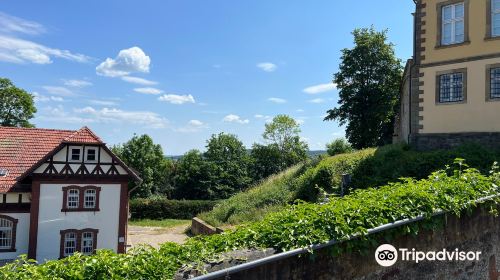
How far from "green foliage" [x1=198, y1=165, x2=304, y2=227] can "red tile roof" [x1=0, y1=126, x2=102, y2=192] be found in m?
8.36

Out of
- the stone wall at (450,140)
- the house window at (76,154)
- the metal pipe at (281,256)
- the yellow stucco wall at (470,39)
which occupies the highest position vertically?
the yellow stucco wall at (470,39)

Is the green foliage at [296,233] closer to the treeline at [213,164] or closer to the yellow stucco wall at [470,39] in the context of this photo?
the yellow stucco wall at [470,39]

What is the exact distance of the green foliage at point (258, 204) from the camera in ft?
66.4

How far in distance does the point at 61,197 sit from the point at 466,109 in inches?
816

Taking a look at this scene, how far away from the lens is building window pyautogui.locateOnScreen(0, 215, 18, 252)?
22047mm

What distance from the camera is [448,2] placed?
56.9ft

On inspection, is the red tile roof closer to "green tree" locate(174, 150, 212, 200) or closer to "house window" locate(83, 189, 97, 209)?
"house window" locate(83, 189, 97, 209)

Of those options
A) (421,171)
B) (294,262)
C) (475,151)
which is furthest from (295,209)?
(475,151)

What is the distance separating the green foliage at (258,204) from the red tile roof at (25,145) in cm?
836

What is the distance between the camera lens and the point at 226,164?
5838 centimetres

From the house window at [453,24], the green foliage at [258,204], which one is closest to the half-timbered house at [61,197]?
the green foliage at [258,204]

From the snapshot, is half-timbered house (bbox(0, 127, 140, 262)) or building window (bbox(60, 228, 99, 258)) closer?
half-timbered house (bbox(0, 127, 140, 262))

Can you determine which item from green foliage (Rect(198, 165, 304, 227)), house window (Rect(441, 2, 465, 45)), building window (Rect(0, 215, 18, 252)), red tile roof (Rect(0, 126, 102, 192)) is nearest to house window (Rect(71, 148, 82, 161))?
red tile roof (Rect(0, 126, 102, 192))

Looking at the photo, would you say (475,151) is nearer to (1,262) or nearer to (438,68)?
(438,68)
